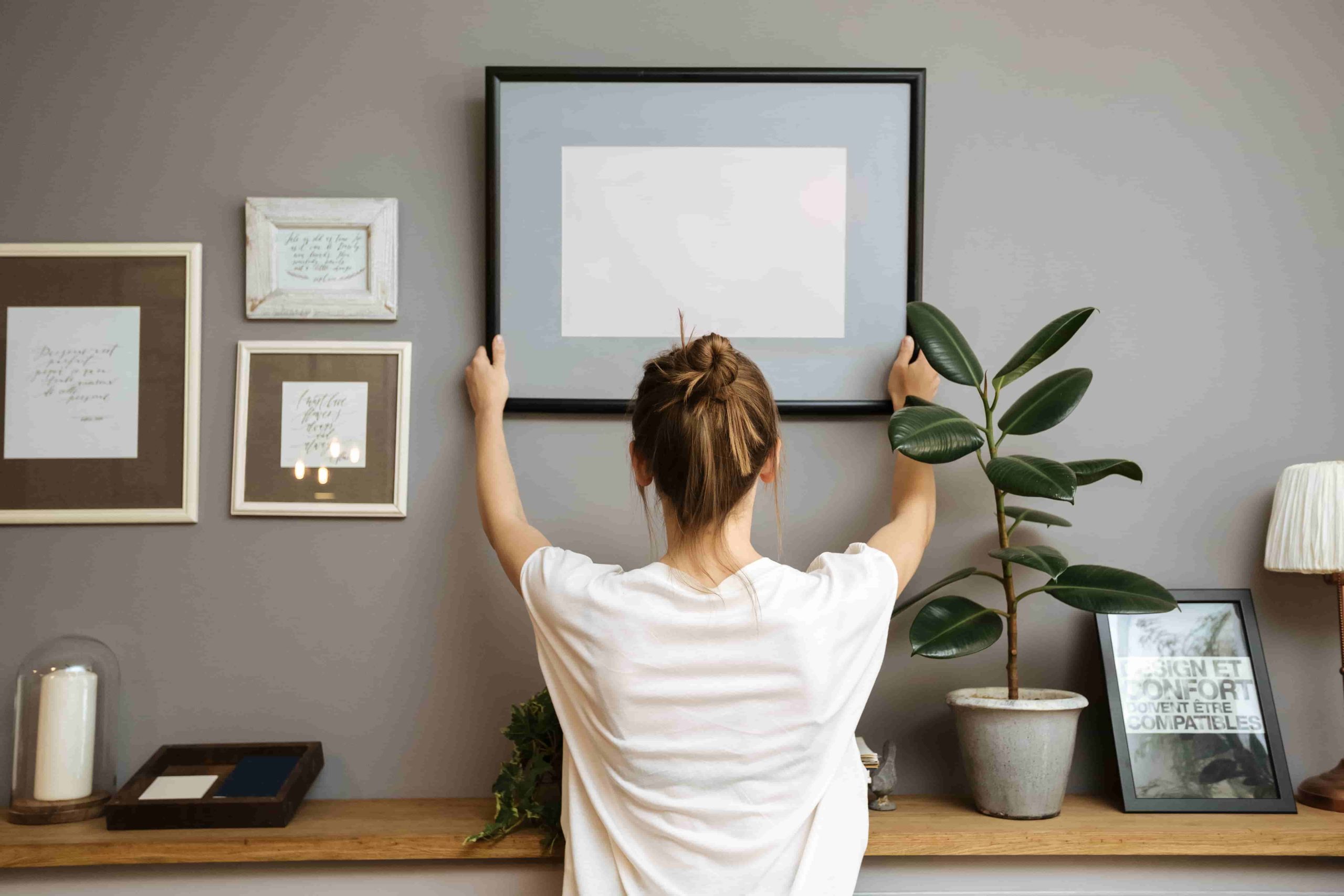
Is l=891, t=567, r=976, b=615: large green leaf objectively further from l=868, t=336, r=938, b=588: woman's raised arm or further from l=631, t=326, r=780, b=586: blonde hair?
l=631, t=326, r=780, b=586: blonde hair

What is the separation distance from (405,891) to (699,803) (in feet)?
1.92

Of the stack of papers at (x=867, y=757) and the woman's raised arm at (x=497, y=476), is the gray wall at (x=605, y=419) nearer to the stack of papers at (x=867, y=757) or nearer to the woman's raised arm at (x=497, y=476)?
the woman's raised arm at (x=497, y=476)

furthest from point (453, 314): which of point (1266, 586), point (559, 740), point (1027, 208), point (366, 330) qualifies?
point (1266, 586)

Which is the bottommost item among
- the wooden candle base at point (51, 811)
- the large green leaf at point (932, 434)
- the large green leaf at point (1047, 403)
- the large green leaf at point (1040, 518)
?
the wooden candle base at point (51, 811)

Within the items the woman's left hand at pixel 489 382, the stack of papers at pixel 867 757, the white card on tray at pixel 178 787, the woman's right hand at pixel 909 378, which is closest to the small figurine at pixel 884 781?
the stack of papers at pixel 867 757

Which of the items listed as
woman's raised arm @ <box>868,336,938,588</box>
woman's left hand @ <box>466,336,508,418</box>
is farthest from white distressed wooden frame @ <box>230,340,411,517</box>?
woman's raised arm @ <box>868,336,938,588</box>

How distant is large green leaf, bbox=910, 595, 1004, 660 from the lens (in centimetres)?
140

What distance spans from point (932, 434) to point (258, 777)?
3.92ft

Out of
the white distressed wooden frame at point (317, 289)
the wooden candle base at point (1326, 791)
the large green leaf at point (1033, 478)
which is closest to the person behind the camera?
the large green leaf at point (1033, 478)

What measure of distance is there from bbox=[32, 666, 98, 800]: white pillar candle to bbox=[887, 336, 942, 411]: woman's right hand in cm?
145

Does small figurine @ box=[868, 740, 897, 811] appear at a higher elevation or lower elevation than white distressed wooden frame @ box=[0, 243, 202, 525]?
lower

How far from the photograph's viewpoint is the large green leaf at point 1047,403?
4.80 feet

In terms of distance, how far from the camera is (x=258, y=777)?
1.49 meters

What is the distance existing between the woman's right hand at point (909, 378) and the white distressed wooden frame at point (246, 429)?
2.84 ft
